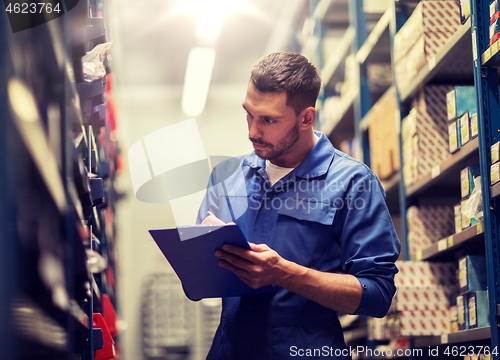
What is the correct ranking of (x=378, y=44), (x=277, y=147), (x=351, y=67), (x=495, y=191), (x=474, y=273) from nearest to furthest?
(x=277, y=147), (x=495, y=191), (x=474, y=273), (x=378, y=44), (x=351, y=67)

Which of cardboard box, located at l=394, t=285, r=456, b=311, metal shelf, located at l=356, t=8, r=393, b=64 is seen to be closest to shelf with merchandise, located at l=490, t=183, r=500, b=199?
cardboard box, located at l=394, t=285, r=456, b=311

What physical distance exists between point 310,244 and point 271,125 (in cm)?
41

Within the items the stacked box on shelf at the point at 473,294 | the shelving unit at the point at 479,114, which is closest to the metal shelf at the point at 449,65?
the shelving unit at the point at 479,114

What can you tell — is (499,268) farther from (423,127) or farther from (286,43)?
(286,43)

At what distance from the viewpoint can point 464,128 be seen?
2.37 metres

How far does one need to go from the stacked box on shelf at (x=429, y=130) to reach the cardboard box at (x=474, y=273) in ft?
2.00

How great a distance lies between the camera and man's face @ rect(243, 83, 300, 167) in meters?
1.64

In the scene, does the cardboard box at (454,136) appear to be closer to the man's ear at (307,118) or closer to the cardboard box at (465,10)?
the cardboard box at (465,10)

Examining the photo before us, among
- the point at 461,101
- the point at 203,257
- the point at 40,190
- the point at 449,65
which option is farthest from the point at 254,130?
the point at 449,65

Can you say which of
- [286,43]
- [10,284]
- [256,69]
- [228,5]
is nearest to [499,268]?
[256,69]

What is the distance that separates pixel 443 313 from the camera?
272 cm

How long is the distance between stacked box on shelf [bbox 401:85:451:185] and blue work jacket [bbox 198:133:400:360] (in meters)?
1.37

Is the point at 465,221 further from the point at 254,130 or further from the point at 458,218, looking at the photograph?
the point at 254,130

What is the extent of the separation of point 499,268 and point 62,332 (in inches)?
61.5
